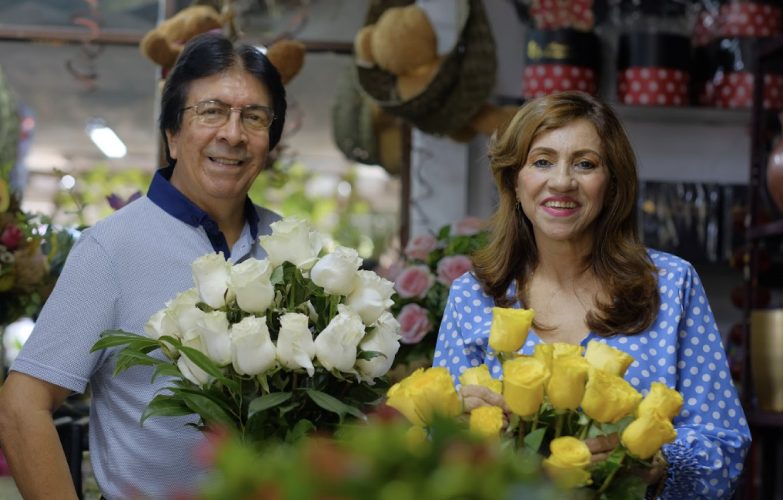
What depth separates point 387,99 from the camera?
338 cm

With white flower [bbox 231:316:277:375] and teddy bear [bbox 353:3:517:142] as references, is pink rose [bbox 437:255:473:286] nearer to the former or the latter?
teddy bear [bbox 353:3:517:142]

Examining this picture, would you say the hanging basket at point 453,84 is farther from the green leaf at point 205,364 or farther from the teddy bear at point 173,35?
the green leaf at point 205,364

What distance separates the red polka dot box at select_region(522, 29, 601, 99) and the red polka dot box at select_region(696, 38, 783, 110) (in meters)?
0.47

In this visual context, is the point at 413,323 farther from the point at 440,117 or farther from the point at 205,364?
the point at 205,364

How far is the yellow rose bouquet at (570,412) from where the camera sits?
3.67 ft

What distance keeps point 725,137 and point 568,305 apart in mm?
2509

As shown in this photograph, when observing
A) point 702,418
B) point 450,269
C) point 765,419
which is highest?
point 702,418

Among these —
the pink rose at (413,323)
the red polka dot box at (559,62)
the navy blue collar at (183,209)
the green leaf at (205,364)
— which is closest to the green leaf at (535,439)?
the green leaf at (205,364)

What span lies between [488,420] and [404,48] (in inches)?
87.7

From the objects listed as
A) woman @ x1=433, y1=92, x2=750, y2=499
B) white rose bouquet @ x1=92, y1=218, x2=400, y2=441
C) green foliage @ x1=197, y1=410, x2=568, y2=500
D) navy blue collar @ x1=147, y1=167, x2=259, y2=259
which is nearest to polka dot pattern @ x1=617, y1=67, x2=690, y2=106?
woman @ x1=433, y1=92, x2=750, y2=499

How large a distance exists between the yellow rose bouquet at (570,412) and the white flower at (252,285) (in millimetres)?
245

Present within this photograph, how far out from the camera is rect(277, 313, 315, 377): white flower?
1304 mm

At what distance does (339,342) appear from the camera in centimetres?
132

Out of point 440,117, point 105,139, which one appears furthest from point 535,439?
point 105,139
